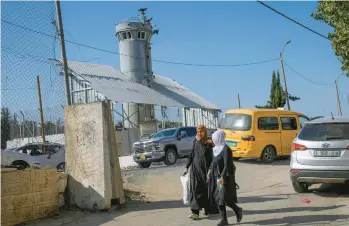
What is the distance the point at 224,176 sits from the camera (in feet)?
22.4

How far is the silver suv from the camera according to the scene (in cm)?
852

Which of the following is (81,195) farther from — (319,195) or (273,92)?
(273,92)

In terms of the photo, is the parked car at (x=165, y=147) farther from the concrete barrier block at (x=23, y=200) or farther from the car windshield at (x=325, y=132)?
the concrete barrier block at (x=23, y=200)

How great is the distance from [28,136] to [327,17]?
45.1 ft

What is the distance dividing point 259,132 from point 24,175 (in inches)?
380

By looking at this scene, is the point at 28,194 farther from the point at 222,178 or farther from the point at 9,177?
the point at 222,178

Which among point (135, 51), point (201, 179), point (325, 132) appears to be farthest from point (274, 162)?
point (135, 51)

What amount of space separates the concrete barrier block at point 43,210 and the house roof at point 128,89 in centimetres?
2215

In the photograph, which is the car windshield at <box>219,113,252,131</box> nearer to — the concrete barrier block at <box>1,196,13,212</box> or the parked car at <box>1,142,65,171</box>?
the parked car at <box>1,142,65,171</box>

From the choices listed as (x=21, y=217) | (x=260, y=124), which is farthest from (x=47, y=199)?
(x=260, y=124)

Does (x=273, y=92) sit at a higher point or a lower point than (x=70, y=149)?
higher

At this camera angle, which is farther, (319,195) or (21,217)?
(319,195)

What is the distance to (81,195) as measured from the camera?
877 cm

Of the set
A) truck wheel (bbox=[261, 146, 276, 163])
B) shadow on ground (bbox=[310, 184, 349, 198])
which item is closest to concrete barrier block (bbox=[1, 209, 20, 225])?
shadow on ground (bbox=[310, 184, 349, 198])
